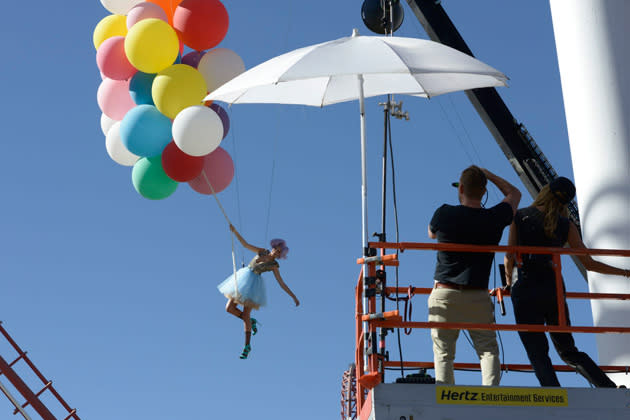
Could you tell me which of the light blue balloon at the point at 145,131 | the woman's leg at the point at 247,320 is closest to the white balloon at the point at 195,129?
the light blue balloon at the point at 145,131

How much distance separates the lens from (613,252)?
24.7ft

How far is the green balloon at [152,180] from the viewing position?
37.9ft

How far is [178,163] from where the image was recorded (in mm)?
11195

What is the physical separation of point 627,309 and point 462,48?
8.02 meters

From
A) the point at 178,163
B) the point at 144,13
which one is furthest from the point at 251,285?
the point at 144,13

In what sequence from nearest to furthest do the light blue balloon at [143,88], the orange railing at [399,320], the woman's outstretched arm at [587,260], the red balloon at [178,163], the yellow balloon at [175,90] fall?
the orange railing at [399,320] → the woman's outstretched arm at [587,260] → the yellow balloon at [175,90] → the red balloon at [178,163] → the light blue balloon at [143,88]

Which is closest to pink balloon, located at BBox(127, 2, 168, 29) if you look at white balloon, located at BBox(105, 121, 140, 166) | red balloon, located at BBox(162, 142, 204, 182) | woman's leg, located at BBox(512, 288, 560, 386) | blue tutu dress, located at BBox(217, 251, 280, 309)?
white balloon, located at BBox(105, 121, 140, 166)

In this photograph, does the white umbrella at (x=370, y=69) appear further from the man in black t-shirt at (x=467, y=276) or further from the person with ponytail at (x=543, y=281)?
the person with ponytail at (x=543, y=281)

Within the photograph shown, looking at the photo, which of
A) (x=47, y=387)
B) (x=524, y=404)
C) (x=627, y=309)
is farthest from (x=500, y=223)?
(x=47, y=387)

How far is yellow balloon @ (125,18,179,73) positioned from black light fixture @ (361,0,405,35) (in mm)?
3534

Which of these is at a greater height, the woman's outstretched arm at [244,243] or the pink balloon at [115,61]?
the pink balloon at [115,61]

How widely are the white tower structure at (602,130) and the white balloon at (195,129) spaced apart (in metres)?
A: 3.81

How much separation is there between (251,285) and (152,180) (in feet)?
6.23

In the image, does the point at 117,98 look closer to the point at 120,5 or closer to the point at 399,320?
the point at 120,5
